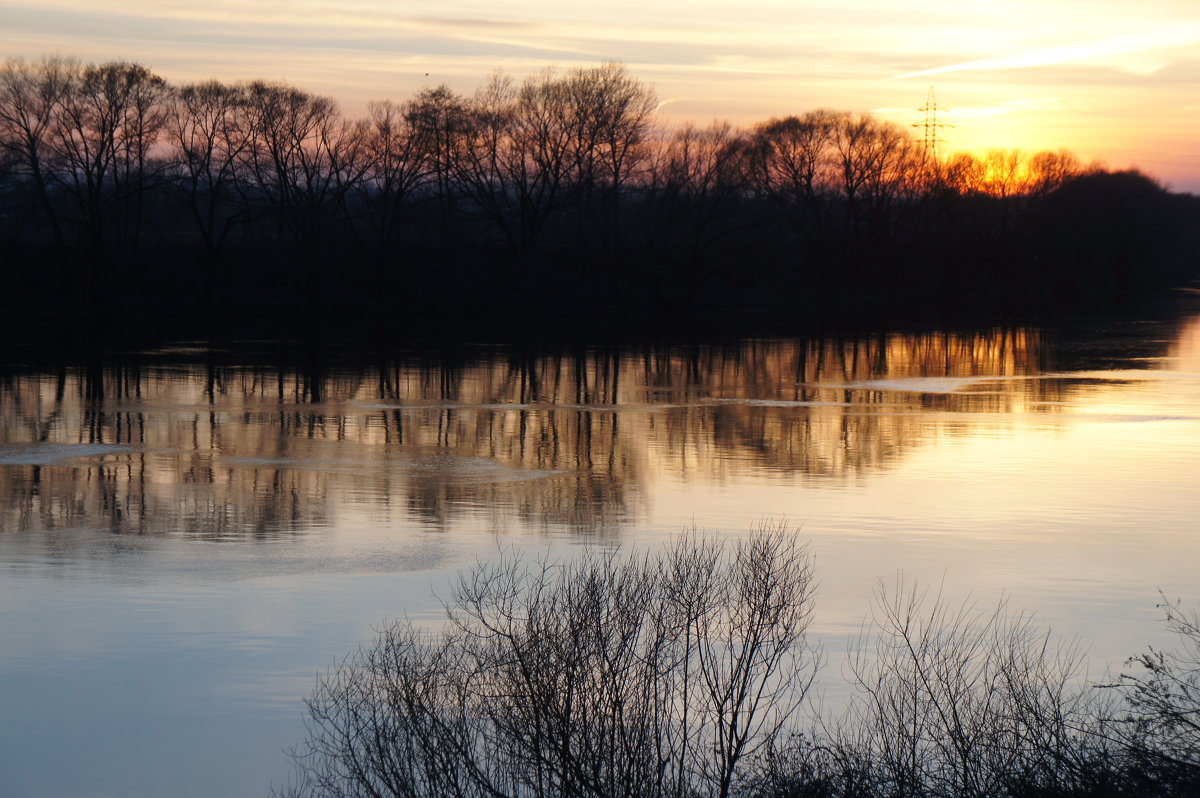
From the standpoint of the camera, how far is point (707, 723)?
37.3 feet

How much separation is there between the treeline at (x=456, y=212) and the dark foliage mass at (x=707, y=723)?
56.3 meters

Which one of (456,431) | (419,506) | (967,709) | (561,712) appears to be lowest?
(967,709)

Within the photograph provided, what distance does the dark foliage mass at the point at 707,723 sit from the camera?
904cm

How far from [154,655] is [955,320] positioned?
2607 inches

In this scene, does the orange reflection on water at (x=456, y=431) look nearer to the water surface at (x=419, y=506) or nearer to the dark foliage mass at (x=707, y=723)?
the water surface at (x=419, y=506)

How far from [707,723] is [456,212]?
73.1 metres

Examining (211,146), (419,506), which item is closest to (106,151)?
(211,146)

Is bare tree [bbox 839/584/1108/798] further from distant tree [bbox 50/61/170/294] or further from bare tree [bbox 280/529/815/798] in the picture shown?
distant tree [bbox 50/61/170/294]

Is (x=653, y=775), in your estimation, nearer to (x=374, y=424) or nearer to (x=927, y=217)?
(x=374, y=424)

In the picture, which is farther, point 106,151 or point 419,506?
point 106,151

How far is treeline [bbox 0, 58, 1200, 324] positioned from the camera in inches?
2586

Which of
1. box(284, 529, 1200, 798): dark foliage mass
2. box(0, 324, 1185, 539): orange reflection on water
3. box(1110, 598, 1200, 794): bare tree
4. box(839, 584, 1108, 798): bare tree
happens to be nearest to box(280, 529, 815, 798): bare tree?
box(284, 529, 1200, 798): dark foliage mass

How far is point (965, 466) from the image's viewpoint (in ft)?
79.2

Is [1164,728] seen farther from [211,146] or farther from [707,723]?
[211,146]
